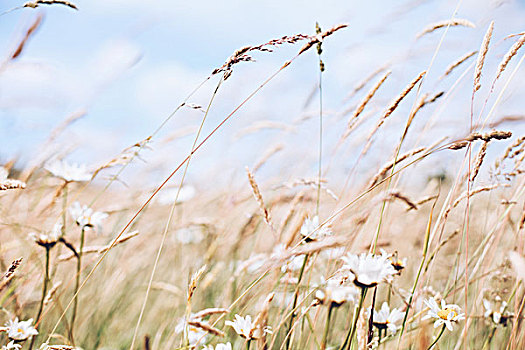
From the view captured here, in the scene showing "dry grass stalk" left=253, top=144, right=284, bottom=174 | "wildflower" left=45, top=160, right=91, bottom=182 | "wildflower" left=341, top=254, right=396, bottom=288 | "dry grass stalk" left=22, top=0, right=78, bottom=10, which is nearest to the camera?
"wildflower" left=341, top=254, right=396, bottom=288

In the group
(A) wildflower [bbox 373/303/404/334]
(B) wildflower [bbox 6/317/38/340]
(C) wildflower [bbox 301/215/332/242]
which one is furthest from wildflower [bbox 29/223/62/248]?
(A) wildflower [bbox 373/303/404/334]

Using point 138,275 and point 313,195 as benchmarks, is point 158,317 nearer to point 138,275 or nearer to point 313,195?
point 138,275

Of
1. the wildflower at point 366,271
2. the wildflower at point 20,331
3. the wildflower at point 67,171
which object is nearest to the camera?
the wildflower at point 366,271

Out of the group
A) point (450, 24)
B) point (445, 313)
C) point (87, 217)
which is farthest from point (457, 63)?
point (87, 217)

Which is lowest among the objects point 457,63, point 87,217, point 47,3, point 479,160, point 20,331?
point 20,331

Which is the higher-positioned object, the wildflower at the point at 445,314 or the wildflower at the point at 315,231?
the wildflower at the point at 315,231

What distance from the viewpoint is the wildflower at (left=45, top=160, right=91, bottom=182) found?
105 cm

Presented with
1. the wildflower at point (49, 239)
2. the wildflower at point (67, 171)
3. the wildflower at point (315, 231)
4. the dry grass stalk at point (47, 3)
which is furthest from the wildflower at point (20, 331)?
the dry grass stalk at point (47, 3)

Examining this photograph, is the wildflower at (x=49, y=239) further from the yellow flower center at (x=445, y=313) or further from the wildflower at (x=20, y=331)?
the yellow flower center at (x=445, y=313)

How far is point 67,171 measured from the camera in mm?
1068

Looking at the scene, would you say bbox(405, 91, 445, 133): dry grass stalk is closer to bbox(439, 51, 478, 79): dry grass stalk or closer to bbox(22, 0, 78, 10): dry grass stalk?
bbox(439, 51, 478, 79): dry grass stalk

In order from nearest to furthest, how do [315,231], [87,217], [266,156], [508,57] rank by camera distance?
[315,231]
[508,57]
[87,217]
[266,156]

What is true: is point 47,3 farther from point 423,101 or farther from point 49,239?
point 423,101

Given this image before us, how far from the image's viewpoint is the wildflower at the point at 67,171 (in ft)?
3.45
